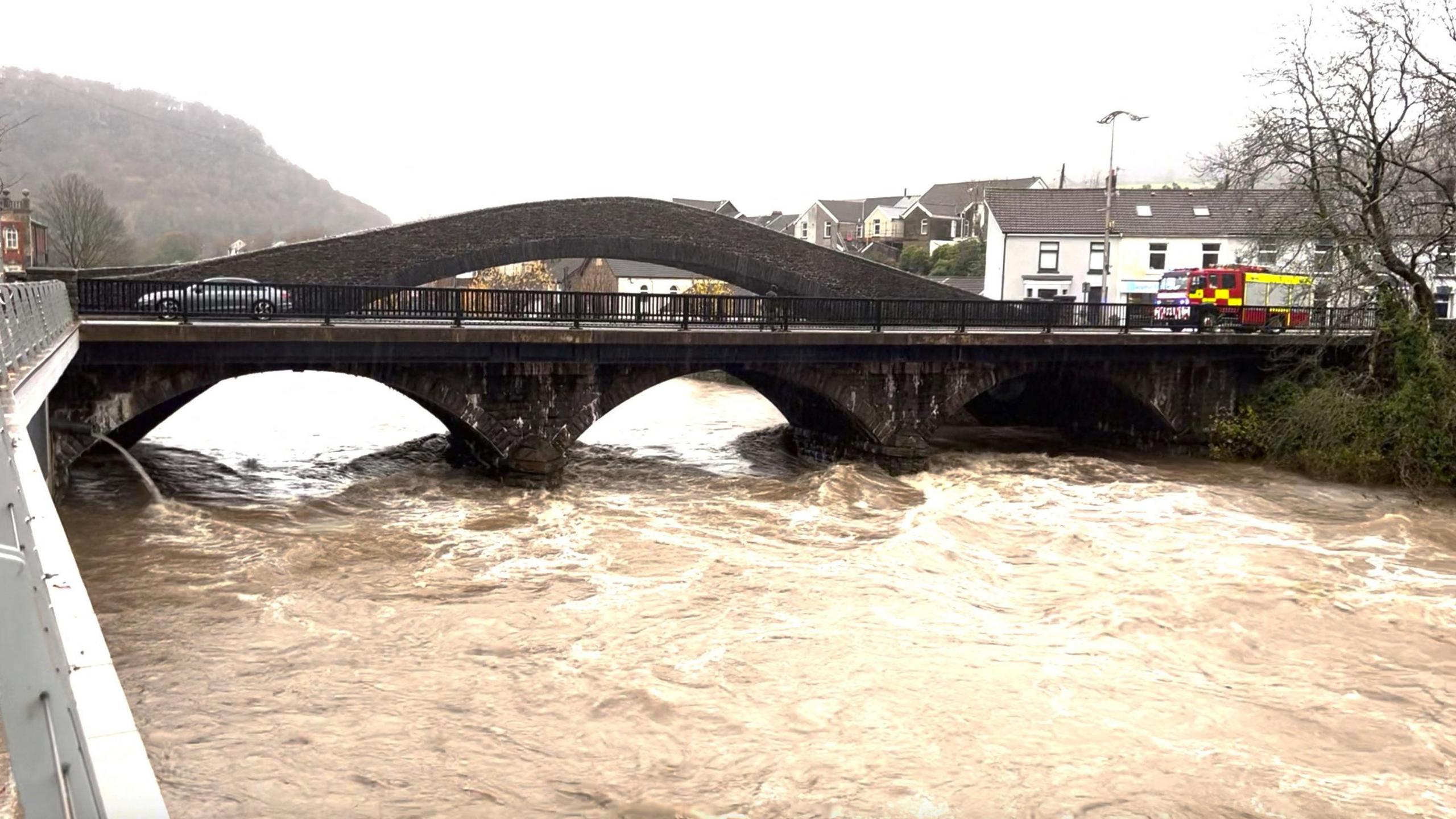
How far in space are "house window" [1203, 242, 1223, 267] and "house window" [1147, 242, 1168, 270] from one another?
1859 mm

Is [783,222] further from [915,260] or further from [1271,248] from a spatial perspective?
[1271,248]

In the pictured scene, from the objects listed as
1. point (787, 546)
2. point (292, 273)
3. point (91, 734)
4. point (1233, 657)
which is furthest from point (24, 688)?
point (292, 273)

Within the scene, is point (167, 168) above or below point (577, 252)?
above

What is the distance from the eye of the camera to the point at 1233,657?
46.3ft

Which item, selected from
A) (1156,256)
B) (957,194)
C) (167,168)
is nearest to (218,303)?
(1156,256)

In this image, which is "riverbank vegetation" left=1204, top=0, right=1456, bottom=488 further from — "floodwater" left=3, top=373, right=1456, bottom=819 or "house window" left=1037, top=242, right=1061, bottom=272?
"house window" left=1037, top=242, right=1061, bottom=272

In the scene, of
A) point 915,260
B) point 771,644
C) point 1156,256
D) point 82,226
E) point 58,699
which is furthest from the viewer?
point 915,260

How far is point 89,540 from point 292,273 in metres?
10.9

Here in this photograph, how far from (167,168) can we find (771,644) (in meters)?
104

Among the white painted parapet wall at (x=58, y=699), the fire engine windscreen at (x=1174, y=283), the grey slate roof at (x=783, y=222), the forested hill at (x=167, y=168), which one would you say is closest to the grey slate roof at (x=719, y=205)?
the grey slate roof at (x=783, y=222)

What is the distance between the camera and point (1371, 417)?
87.6ft

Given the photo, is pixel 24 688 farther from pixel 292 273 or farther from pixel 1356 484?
pixel 1356 484

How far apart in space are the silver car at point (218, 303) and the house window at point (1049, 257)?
40972 mm

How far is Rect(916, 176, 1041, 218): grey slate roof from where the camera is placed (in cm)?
8900
